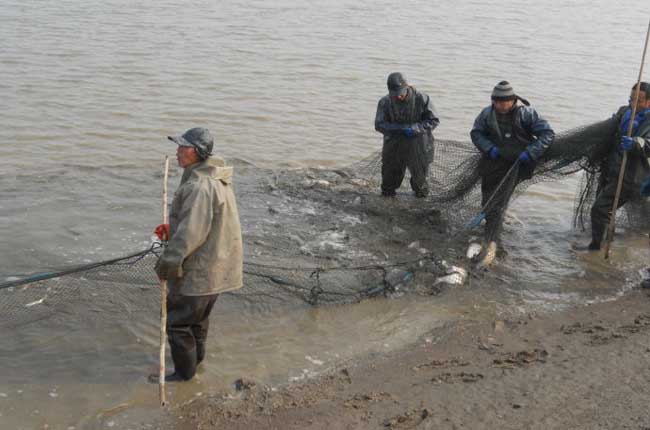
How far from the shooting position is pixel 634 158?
7.09m

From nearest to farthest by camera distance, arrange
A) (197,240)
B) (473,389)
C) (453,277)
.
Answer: (197,240) < (473,389) < (453,277)

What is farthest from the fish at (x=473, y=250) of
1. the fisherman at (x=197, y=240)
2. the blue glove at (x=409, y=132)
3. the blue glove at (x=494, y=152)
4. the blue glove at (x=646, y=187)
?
the fisherman at (x=197, y=240)

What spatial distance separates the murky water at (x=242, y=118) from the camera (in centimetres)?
539

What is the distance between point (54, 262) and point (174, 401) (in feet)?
8.85

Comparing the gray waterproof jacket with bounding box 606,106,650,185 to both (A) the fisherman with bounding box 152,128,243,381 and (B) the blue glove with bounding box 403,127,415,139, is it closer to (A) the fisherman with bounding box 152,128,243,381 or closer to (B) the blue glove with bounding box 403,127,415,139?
(B) the blue glove with bounding box 403,127,415,139

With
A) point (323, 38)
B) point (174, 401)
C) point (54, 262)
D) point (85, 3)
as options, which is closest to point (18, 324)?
point (54, 262)

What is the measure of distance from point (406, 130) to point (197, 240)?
4169mm

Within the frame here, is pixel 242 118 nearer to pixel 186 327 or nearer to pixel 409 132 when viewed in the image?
pixel 409 132

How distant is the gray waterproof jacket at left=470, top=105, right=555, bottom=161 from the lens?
22.9ft

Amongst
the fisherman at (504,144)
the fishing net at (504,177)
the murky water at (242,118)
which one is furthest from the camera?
the fishing net at (504,177)

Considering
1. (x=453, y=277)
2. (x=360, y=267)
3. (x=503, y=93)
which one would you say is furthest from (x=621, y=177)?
(x=360, y=267)

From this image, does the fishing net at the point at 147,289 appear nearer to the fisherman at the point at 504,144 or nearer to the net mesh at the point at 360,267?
the net mesh at the point at 360,267

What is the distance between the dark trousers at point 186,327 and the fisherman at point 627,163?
4.45 meters

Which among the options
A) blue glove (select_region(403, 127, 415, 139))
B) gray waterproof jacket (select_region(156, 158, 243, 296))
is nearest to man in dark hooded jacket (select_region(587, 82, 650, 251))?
blue glove (select_region(403, 127, 415, 139))
